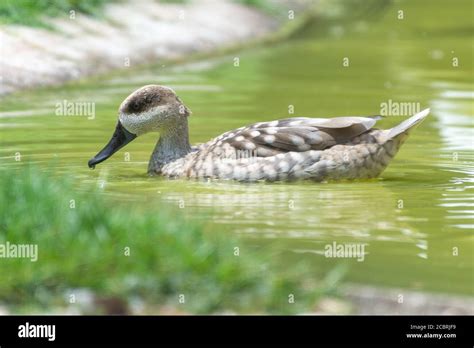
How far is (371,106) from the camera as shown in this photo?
16.1 meters

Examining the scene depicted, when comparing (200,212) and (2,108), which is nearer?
(200,212)

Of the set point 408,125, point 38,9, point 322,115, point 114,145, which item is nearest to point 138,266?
point 408,125

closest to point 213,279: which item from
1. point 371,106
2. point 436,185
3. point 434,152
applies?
point 436,185

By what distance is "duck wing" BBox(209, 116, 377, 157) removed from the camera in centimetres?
1133

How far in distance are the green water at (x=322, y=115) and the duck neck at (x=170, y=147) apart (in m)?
0.19

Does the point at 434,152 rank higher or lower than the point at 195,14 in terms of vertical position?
lower

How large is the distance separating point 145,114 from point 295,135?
141 cm

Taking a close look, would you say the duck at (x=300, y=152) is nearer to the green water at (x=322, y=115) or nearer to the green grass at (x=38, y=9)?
the green water at (x=322, y=115)

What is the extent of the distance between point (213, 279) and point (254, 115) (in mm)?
7752

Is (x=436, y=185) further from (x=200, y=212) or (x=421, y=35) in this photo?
(x=421, y=35)

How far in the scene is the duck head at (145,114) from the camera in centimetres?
1188

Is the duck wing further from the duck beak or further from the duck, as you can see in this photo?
the duck beak

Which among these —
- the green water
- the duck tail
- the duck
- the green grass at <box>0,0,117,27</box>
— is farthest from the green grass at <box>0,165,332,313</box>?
the green grass at <box>0,0,117,27</box>

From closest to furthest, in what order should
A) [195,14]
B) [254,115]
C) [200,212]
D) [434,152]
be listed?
1. [200,212]
2. [434,152]
3. [254,115]
4. [195,14]
